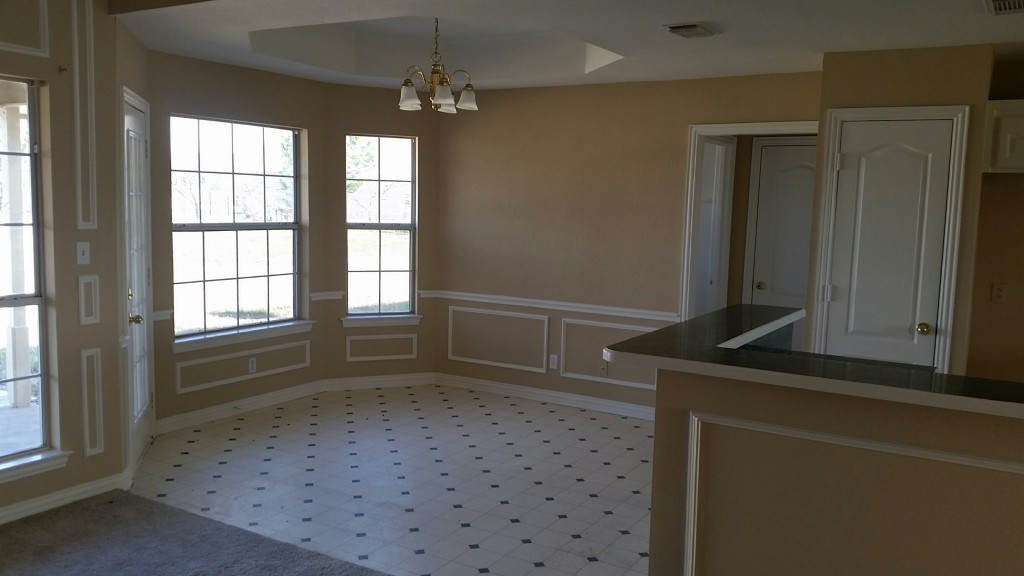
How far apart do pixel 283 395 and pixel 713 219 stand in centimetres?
366

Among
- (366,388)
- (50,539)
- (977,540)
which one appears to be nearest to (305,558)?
(50,539)

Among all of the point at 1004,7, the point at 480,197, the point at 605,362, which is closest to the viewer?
the point at 1004,7

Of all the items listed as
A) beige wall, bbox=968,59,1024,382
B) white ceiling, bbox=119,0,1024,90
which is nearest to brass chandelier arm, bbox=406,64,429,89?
white ceiling, bbox=119,0,1024,90

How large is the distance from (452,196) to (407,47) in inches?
51.2

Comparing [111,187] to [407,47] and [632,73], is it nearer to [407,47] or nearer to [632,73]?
[407,47]

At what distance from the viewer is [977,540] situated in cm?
231

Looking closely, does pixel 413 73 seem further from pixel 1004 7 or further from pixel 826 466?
pixel 826 466

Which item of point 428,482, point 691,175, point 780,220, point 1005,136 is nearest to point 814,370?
point 428,482

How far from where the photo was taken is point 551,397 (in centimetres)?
633

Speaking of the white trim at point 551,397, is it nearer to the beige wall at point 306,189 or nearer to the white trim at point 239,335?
the beige wall at point 306,189

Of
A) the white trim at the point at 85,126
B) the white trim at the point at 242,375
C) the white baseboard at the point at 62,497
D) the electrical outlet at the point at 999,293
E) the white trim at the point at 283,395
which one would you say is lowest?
the white baseboard at the point at 62,497

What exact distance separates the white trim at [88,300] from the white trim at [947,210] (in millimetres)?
3948

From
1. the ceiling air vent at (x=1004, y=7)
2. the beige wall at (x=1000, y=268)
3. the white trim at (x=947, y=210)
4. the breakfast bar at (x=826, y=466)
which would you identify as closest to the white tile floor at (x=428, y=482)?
the breakfast bar at (x=826, y=466)

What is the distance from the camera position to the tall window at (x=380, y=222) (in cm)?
642
